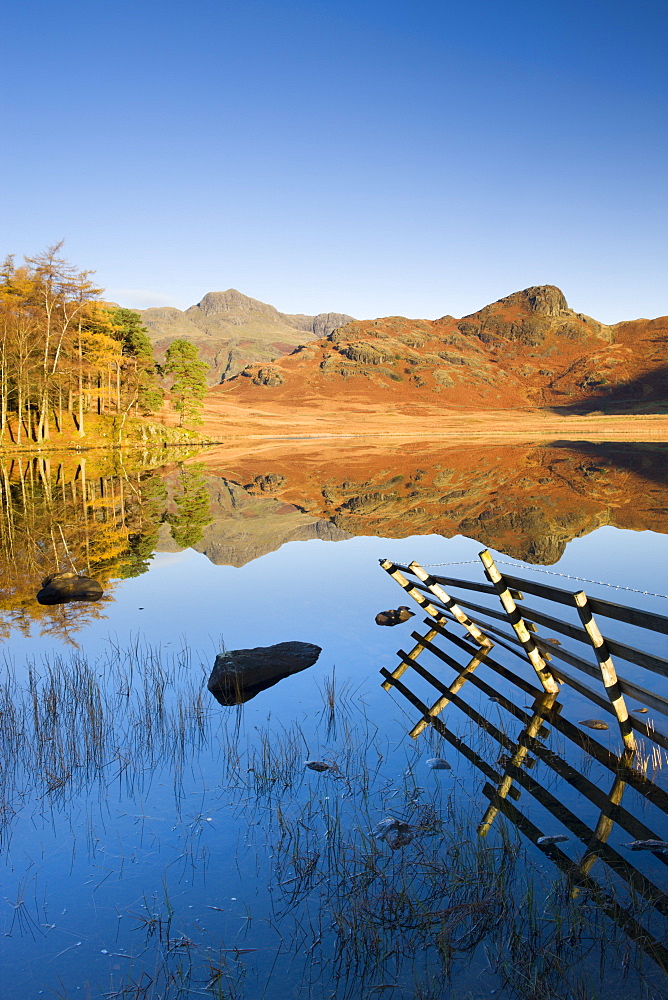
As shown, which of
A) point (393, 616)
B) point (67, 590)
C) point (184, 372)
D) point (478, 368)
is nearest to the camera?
point (393, 616)

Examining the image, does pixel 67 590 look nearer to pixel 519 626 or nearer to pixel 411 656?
pixel 411 656

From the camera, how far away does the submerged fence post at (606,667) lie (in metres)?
5.72

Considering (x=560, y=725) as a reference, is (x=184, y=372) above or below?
above

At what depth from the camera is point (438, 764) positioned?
19.8 feet

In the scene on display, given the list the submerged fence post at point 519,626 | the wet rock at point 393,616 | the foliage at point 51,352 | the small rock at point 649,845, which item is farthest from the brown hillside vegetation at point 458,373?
the small rock at point 649,845

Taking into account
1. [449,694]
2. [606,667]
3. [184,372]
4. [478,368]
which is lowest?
[449,694]

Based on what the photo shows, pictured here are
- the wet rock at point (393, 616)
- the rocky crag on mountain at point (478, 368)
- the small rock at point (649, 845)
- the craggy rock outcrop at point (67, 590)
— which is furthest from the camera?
the rocky crag on mountain at point (478, 368)

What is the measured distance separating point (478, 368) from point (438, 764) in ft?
559

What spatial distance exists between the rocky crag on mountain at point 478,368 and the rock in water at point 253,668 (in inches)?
4670

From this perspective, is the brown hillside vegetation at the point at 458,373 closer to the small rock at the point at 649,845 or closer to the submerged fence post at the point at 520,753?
the submerged fence post at the point at 520,753

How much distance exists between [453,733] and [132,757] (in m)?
3.22

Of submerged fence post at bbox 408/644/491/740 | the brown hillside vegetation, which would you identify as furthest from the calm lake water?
the brown hillside vegetation

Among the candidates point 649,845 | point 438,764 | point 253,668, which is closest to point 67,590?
point 253,668

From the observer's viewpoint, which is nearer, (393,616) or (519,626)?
(519,626)
